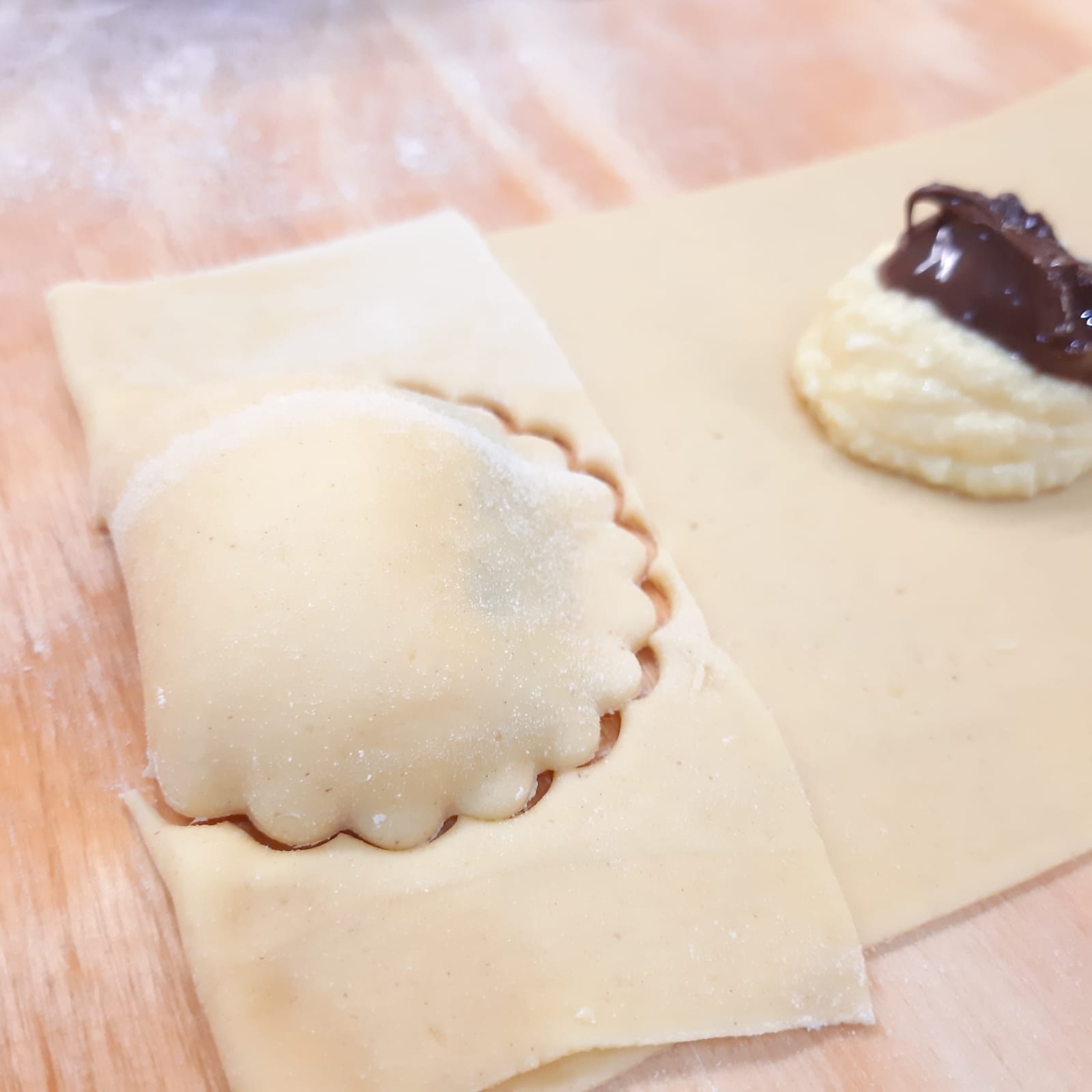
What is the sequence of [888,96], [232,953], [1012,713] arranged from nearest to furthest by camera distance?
[232,953] → [1012,713] → [888,96]

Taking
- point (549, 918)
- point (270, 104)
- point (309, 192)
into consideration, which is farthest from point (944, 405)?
point (270, 104)

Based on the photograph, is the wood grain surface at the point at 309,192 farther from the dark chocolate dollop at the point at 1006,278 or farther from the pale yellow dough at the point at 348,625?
the dark chocolate dollop at the point at 1006,278

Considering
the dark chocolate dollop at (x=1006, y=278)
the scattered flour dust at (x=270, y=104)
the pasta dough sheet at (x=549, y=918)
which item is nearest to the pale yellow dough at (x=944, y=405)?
the dark chocolate dollop at (x=1006, y=278)

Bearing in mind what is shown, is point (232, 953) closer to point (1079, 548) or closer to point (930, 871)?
point (930, 871)

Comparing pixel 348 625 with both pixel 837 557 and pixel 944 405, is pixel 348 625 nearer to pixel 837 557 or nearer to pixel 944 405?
pixel 837 557

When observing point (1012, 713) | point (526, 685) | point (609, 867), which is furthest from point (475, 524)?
point (1012, 713)

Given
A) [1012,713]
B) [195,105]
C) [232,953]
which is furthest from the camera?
[195,105]

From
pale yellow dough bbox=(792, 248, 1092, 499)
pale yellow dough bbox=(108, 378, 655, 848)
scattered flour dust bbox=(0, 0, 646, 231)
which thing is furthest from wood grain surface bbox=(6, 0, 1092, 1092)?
pale yellow dough bbox=(792, 248, 1092, 499)
